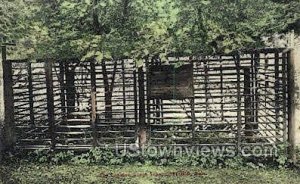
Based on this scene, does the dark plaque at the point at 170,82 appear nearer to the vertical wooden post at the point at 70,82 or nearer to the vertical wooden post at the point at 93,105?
the vertical wooden post at the point at 93,105

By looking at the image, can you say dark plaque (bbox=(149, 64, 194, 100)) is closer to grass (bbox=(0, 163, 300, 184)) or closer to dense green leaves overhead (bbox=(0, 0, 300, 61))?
dense green leaves overhead (bbox=(0, 0, 300, 61))

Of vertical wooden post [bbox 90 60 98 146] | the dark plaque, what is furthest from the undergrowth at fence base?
the dark plaque

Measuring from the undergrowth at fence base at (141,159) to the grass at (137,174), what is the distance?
9.4 inches

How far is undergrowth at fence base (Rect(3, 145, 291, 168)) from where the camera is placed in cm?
1198

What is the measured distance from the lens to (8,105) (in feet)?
41.8

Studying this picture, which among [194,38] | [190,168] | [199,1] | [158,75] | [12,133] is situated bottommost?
[190,168]

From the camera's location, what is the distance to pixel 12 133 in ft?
42.0

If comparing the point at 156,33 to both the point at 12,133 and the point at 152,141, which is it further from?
the point at 12,133

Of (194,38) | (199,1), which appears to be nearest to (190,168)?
(194,38)

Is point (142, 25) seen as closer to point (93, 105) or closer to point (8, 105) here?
point (93, 105)

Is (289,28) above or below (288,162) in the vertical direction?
above

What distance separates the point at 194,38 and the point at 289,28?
9.03 feet

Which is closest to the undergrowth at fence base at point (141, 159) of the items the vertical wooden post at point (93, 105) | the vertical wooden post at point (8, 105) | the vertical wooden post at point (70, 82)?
the vertical wooden post at point (93, 105)

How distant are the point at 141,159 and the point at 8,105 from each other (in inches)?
170
